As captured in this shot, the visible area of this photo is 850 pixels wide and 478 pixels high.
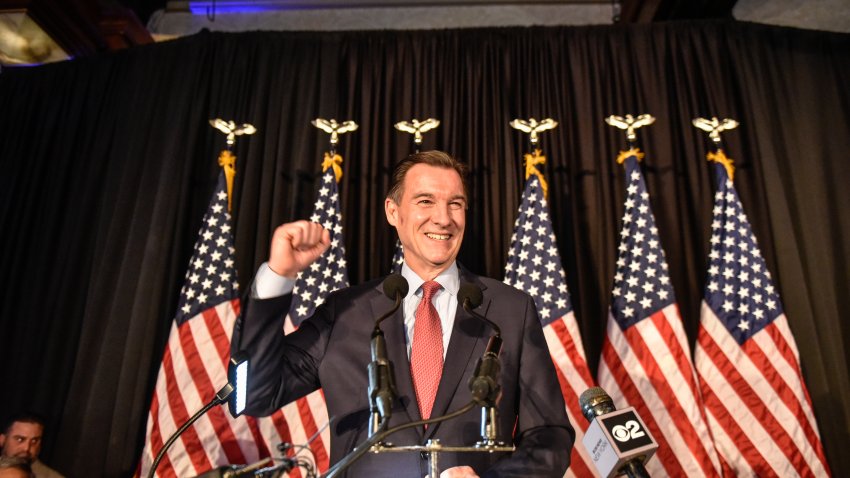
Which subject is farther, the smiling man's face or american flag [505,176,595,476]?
american flag [505,176,595,476]

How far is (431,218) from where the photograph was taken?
198 cm

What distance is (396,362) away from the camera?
1.71m

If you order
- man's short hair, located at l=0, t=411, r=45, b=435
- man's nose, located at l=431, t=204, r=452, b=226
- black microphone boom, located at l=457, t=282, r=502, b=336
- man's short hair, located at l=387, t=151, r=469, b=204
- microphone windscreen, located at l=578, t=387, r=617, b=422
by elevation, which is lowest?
man's short hair, located at l=0, t=411, r=45, b=435

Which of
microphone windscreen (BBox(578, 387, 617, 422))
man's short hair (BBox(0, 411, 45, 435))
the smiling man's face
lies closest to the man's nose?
the smiling man's face

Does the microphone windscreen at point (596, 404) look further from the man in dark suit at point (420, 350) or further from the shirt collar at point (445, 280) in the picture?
the shirt collar at point (445, 280)

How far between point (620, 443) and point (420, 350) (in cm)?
59

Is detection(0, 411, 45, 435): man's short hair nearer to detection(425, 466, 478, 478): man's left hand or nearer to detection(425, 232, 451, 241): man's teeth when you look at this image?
detection(425, 232, 451, 241): man's teeth

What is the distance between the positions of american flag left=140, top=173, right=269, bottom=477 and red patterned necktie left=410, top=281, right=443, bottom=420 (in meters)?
1.80

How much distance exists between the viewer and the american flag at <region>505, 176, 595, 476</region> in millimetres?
3137

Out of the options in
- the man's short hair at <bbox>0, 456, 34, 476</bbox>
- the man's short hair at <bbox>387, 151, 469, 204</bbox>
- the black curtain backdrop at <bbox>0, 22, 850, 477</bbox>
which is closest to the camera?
the man's short hair at <bbox>387, 151, 469, 204</bbox>

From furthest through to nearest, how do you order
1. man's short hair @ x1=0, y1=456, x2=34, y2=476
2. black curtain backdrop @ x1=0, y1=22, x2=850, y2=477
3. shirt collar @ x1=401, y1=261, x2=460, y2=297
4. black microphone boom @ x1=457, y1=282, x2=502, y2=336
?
black curtain backdrop @ x1=0, y1=22, x2=850, y2=477
man's short hair @ x1=0, y1=456, x2=34, y2=476
shirt collar @ x1=401, y1=261, x2=460, y2=297
black microphone boom @ x1=457, y1=282, x2=502, y2=336

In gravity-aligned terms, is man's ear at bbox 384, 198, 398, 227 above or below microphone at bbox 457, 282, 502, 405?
above

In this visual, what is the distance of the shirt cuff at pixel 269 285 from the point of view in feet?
5.17

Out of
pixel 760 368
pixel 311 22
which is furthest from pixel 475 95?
pixel 760 368
